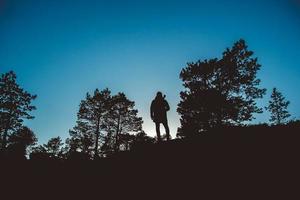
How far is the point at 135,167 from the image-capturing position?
8664 mm

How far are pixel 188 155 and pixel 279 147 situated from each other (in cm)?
315

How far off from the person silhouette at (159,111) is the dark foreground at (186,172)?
1.64m

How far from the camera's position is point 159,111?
39.2ft

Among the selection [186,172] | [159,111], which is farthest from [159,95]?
[186,172]

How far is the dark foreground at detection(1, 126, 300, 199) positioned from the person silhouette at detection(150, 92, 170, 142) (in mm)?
1636

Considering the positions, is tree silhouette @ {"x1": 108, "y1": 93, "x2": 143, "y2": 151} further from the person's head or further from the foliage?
the person's head

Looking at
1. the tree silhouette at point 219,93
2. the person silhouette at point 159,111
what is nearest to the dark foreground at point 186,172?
the person silhouette at point 159,111

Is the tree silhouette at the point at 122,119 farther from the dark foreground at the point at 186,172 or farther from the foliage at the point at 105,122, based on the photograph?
the dark foreground at the point at 186,172

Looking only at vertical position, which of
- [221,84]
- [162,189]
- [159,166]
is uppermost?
[221,84]

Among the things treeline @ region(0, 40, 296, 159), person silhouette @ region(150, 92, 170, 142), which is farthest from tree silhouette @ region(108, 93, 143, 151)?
person silhouette @ region(150, 92, 170, 142)

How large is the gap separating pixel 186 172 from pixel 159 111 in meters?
5.15

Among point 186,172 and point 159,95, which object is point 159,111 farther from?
point 186,172

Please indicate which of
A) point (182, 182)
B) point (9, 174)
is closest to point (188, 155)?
point (182, 182)

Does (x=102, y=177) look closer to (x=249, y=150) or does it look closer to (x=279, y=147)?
(x=249, y=150)
